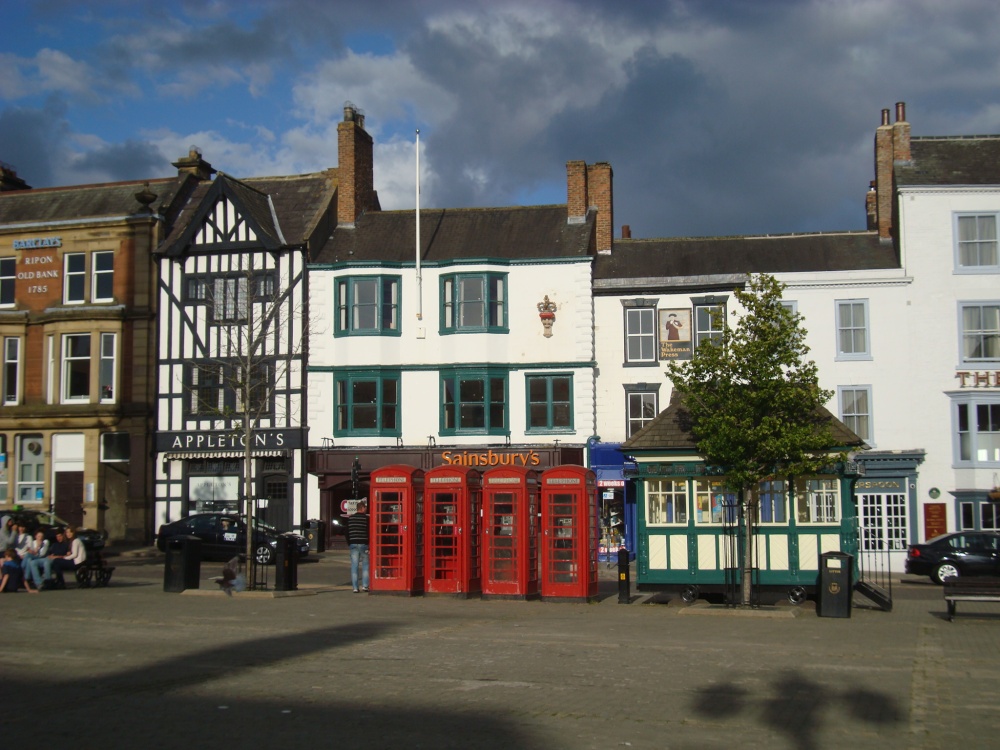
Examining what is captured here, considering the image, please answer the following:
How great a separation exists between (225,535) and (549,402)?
11284 millimetres

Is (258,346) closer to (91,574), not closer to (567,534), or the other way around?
(91,574)

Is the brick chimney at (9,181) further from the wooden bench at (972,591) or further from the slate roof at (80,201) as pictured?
the wooden bench at (972,591)

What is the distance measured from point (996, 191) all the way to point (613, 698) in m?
29.1

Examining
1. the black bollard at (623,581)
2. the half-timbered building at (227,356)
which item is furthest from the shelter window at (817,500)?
the half-timbered building at (227,356)

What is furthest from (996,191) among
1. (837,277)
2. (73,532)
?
(73,532)

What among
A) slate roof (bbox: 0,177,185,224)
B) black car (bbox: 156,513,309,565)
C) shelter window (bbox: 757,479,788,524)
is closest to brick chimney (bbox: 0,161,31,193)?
slate roof (bbox: 0,177,185,224)

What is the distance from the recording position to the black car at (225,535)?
31.9m

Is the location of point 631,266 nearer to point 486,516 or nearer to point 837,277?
point 837,277

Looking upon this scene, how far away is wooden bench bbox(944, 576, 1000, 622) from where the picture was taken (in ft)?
62.4

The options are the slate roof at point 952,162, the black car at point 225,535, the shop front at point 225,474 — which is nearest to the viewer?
the black car at point 225,535

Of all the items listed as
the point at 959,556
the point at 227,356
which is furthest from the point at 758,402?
the point at 227,356

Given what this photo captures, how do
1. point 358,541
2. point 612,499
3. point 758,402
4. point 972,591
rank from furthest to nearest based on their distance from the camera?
point 612,499 → point 358,541 → point 758,402 → point 972,591

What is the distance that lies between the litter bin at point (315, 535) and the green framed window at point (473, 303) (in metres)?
7.79

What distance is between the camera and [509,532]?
2211 centimetres
